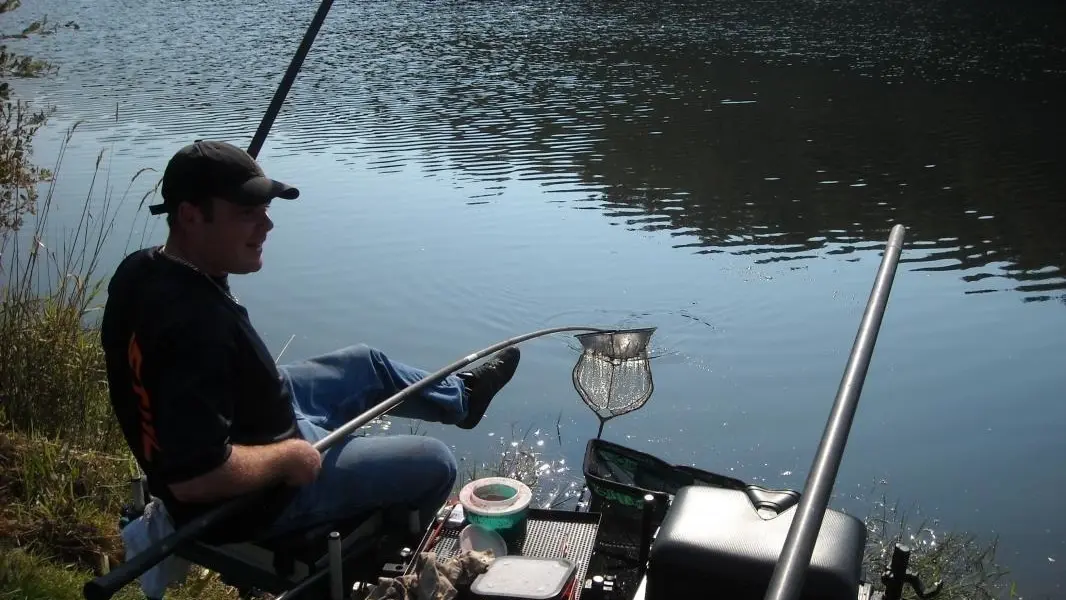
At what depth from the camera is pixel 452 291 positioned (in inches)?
315

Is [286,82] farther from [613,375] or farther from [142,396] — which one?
[613,375]

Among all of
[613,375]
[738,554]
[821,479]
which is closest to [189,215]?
[738,554]

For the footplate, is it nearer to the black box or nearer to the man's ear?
the black box

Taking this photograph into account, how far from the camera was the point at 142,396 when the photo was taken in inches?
93.0

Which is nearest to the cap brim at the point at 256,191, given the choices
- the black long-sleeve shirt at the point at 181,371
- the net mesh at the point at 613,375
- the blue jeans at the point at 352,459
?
the black long-sleeve shirt at the point at 181,371

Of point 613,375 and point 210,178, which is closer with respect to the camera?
point 210,178

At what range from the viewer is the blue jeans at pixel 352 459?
2754 millimetres

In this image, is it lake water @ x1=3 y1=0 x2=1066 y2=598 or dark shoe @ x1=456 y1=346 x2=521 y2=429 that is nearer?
dark shoe @ x1=456 y1=346 x2=521 y2=429

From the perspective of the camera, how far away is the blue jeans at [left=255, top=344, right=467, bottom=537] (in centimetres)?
275

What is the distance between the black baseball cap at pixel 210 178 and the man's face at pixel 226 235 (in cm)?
3

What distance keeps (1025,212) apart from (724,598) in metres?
9.25

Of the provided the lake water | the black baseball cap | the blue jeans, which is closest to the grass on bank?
the lake water

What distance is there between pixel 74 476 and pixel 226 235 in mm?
1862

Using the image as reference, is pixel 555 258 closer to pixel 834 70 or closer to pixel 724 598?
pixel 724 598
